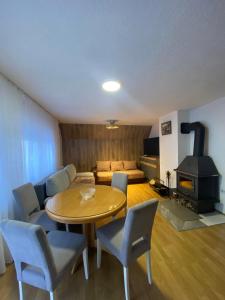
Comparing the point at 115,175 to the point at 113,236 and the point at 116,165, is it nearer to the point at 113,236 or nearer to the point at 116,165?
the point at 113,236

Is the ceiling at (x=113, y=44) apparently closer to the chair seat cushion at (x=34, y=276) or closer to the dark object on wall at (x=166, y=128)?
the dark object on wall at (x=166, y=128)

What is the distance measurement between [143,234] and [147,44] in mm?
1689

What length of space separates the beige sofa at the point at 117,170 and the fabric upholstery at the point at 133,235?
358 cm

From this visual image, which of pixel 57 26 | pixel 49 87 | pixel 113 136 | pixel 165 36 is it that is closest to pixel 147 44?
pixel 165 36

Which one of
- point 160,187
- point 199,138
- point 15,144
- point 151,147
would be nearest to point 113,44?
point 15,144

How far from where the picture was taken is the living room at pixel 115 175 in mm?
1036

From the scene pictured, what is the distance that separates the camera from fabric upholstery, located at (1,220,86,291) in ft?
3.45

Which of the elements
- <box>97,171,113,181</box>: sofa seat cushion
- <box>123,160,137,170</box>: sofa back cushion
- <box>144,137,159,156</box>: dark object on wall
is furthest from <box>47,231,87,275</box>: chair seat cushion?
<box>123,160,137,170</box>: sofa back cushion

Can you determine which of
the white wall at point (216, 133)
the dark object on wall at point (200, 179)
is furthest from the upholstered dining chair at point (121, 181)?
the white wall at point (216, 133)

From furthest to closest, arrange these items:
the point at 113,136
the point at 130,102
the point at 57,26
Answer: the point at 113,136 < the point at 130,102 < the point at 57,26

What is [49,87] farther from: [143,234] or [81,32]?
[143,234]

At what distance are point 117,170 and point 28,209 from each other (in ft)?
13.4

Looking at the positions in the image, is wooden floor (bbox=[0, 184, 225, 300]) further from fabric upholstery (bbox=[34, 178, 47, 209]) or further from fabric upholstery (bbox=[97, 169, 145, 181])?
fabric upholstery (bbox=[97, 169, 145, 181])

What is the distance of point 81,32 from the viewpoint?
1100 mm
